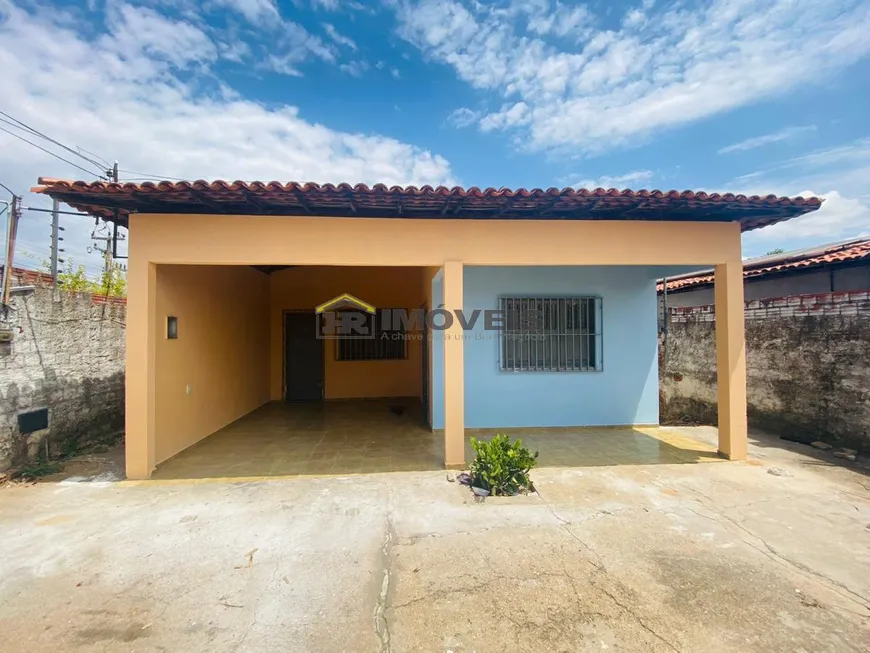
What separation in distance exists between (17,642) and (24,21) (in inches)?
316

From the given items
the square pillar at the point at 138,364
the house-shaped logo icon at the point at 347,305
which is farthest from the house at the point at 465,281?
the house-shaped logo icon at the point at 347,305

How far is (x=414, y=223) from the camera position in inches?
204

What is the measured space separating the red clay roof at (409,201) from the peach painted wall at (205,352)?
3.65 feet

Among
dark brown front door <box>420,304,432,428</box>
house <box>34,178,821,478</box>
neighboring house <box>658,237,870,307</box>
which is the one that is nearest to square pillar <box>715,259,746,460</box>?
house <box>34,178,821,478</box>

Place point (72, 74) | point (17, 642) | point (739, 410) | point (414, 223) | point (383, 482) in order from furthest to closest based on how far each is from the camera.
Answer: point (72, 74) < point (739, 410) < point (414, 223) < point (383, 482) < point (17, 642)

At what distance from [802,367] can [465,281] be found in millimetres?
5688

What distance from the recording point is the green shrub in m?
4.41

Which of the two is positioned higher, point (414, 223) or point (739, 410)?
point (414, 223)

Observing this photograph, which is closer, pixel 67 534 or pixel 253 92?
pixel 67 534

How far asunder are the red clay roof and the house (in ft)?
0.08

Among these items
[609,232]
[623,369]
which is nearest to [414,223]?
[609,232]

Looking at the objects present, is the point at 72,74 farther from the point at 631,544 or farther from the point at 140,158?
Answer: the point at 631,544

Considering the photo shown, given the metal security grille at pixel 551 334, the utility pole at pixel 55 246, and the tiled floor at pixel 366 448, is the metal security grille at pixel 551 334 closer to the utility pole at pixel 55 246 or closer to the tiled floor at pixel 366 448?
the tiled floor at pixel 366 448

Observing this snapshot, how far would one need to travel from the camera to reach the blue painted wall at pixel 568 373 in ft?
22.8
